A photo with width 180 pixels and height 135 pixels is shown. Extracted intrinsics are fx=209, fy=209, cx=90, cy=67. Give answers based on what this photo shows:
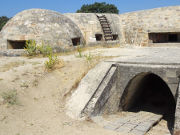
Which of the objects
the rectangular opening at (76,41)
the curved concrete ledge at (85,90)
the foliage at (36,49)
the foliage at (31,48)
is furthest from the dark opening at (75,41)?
the curved concrete ledge at (85,90)

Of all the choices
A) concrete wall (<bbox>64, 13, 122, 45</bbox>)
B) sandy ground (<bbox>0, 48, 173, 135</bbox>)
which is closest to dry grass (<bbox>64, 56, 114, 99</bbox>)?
sandy ground (<bbox>0, 48, 173, 135</bbox>)

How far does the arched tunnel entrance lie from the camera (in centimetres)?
674

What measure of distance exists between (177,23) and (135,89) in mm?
7054

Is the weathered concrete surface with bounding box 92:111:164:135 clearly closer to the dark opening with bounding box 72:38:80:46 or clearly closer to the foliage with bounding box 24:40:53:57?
the foliage with bounding box 24:40:53:57

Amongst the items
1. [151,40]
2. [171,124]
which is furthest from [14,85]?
[151,40]

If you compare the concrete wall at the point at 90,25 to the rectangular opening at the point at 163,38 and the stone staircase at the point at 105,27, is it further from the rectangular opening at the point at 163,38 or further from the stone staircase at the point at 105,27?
the rectangular opening at the point at 163,38

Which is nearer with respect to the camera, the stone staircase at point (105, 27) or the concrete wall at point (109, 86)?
the concrete wall at point (109, 86)

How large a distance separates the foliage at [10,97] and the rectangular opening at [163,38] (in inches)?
392

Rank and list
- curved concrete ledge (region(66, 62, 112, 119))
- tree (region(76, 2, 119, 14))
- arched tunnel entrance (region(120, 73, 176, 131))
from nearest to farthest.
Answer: curved concrete ledge (region(66, 62, 112, 119))
arched tunnel entrance (region(120, 73, 176, 131))
tree (region(76, 2, 119, 14))

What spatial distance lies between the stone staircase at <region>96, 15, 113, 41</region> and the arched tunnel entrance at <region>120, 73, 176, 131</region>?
20.6ft

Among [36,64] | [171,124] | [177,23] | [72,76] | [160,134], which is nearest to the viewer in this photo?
[160,134]

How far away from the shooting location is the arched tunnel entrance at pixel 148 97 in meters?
6.74

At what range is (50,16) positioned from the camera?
10477 millimetres

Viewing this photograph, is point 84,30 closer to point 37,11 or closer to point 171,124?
point 37,11
